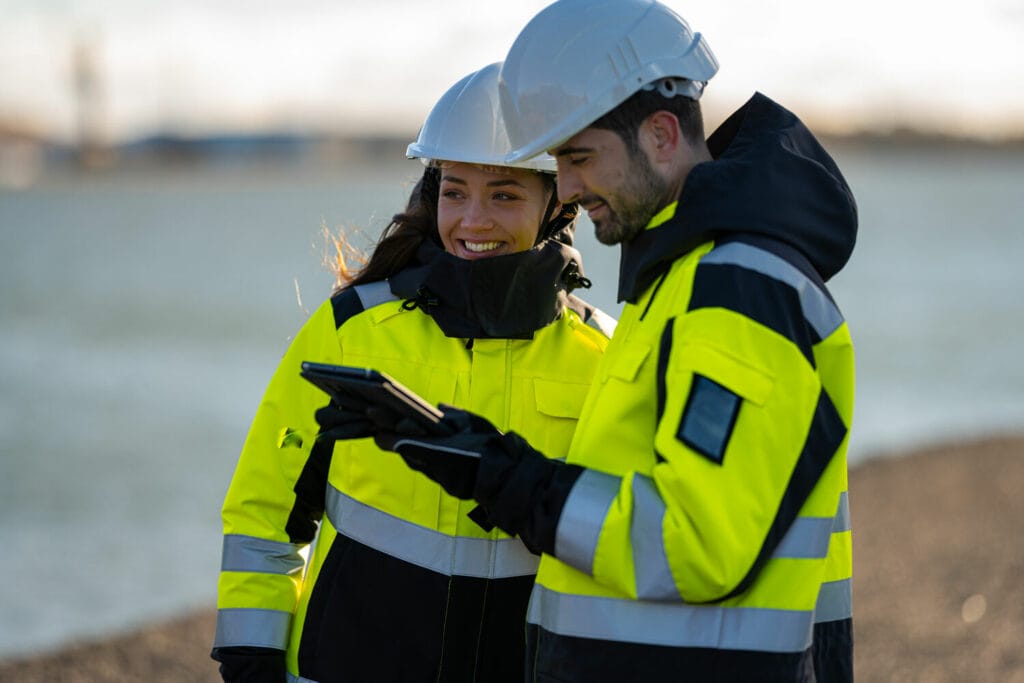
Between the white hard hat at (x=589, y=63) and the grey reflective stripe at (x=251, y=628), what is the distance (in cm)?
125

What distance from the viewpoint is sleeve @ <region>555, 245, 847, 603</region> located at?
2000mm

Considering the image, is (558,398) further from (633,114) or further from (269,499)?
(633,114)

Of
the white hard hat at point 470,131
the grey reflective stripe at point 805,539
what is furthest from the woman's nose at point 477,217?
the grey reflective stripe at point 805,539

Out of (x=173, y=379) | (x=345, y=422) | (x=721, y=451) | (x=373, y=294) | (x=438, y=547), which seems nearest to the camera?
(x=721, y=451)

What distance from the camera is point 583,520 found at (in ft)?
6.84

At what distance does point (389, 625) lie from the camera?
9.09ft

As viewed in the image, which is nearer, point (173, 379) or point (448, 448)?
point (448, 448)

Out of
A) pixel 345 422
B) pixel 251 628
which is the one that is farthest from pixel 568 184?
pixel 251 628

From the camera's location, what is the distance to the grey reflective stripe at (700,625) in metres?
2.13

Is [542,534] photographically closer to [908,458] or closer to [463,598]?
[463,598]

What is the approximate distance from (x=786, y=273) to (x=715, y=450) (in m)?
0.34

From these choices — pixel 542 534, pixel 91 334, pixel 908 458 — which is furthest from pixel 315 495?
pixel 91 334

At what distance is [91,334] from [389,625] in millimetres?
25612

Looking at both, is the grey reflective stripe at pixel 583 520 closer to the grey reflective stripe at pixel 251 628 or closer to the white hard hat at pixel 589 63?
the white hard hat at pixel 589 63
